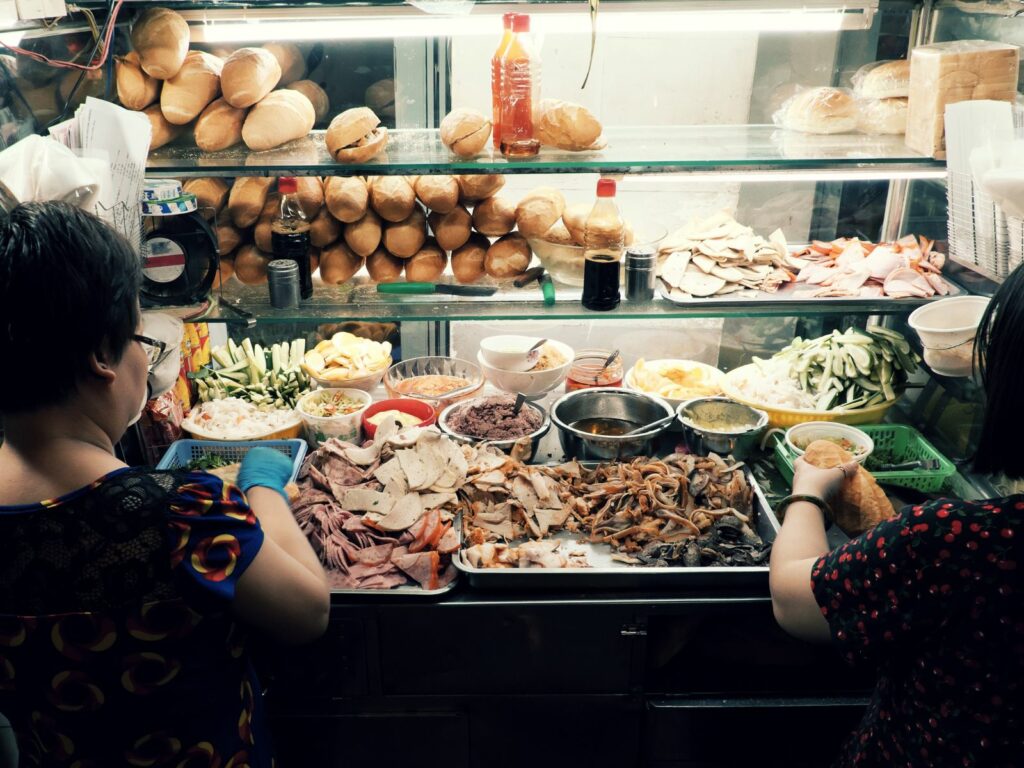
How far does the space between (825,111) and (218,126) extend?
2.08 meters

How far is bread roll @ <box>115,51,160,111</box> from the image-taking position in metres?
2.89

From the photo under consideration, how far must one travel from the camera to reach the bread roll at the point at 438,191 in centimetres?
311

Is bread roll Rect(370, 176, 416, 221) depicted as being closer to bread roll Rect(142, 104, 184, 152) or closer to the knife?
the knife

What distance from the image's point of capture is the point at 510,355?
337cm

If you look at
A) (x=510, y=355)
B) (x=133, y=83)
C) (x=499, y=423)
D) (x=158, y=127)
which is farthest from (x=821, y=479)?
(x=133, y=83)

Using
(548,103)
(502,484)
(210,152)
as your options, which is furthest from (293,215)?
(502,484)

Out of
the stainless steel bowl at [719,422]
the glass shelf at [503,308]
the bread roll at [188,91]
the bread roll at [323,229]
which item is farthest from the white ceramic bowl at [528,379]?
the bread roll at [188,91]

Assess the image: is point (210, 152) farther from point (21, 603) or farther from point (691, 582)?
Answer: point (691, 582)

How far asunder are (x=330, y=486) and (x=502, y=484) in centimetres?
57

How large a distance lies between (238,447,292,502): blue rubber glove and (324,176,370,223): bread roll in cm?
114

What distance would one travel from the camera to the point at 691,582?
8.55ft

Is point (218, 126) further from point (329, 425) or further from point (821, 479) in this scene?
point (821, 479)

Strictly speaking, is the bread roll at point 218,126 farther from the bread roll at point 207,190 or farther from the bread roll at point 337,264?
the bread roll at point 337,264

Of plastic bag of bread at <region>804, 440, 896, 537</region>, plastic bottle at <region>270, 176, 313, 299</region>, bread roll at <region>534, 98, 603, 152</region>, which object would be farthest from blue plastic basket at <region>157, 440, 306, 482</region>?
plastic bag of bread at <region>804, 440, 896, 537</region>
